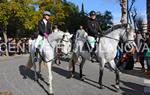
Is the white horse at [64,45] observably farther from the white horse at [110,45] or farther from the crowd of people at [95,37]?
the white horse at [110,45]

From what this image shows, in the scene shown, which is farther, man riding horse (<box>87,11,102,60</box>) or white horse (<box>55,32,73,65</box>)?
man riding horse (<box>87,11,102,60</box>)

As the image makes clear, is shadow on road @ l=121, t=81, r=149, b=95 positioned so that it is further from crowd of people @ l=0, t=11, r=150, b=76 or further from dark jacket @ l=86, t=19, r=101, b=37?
dark jacket @ l=86, t=19, r=101, b=37

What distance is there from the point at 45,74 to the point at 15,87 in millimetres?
3696

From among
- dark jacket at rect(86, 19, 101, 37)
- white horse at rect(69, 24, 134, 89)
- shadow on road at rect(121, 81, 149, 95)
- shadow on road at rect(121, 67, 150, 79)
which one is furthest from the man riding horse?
shadow on road at rect(121, 67, 150, 79)

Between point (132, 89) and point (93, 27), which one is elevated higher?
point (93, 27)

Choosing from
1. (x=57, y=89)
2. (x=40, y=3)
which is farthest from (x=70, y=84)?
(x=40, y=3)

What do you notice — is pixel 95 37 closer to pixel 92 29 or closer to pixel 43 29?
pixel 92 29

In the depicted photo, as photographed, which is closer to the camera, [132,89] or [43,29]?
[132,89]

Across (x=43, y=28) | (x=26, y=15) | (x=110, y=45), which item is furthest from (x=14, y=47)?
(x=110, y=45)

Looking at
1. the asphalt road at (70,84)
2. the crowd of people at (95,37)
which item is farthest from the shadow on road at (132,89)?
the crowd of people at (95,37)

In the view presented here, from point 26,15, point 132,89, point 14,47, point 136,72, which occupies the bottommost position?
point 132,89

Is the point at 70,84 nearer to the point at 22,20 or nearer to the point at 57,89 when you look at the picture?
the point at 57,89

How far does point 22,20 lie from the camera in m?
47.1

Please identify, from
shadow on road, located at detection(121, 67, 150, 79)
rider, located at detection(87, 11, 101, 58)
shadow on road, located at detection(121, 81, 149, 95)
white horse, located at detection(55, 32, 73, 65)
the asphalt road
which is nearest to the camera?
shadow on road, located at detection(121, 81, 149, 95)
